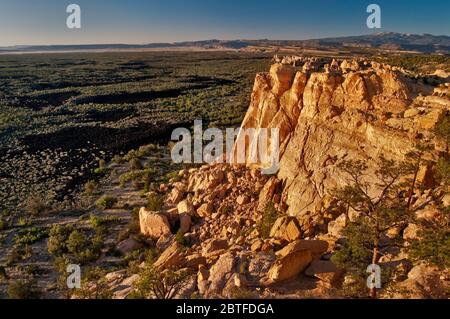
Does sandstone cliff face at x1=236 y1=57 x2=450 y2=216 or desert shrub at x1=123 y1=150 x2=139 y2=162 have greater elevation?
sandstone cliff face at x1=236 y1=57 x2=450 y2=216

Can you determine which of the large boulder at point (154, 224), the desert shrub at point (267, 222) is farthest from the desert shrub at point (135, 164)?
the desert shrub at point (267, 222)

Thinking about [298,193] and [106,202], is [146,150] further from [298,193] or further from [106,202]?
[298,193]

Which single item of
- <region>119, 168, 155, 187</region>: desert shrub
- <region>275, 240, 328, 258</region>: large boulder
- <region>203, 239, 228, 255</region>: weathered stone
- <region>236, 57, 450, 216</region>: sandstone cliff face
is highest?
<region>236, 57, 450, 216</region>: sandstone cliff face

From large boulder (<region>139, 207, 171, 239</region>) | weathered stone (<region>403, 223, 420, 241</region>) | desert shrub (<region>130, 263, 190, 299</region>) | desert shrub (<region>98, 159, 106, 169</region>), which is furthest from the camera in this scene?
desert shrub (<region>98, 159, 106, 169</region>)

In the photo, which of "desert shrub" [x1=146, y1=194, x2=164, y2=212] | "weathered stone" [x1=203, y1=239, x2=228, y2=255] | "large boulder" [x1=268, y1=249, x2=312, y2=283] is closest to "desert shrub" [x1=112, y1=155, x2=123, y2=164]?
"desert shrub" [x1=146, y1=194, x2=164, y2=212]

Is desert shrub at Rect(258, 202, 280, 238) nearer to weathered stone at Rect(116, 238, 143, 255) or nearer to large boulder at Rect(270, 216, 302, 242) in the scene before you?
large boulder at Rect(270, 216, 302, 242)

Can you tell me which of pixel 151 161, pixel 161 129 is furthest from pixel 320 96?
pixel 161 129

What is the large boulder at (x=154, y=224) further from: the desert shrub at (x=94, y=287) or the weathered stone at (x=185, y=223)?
the desert shrub at (x=94, y=287)
